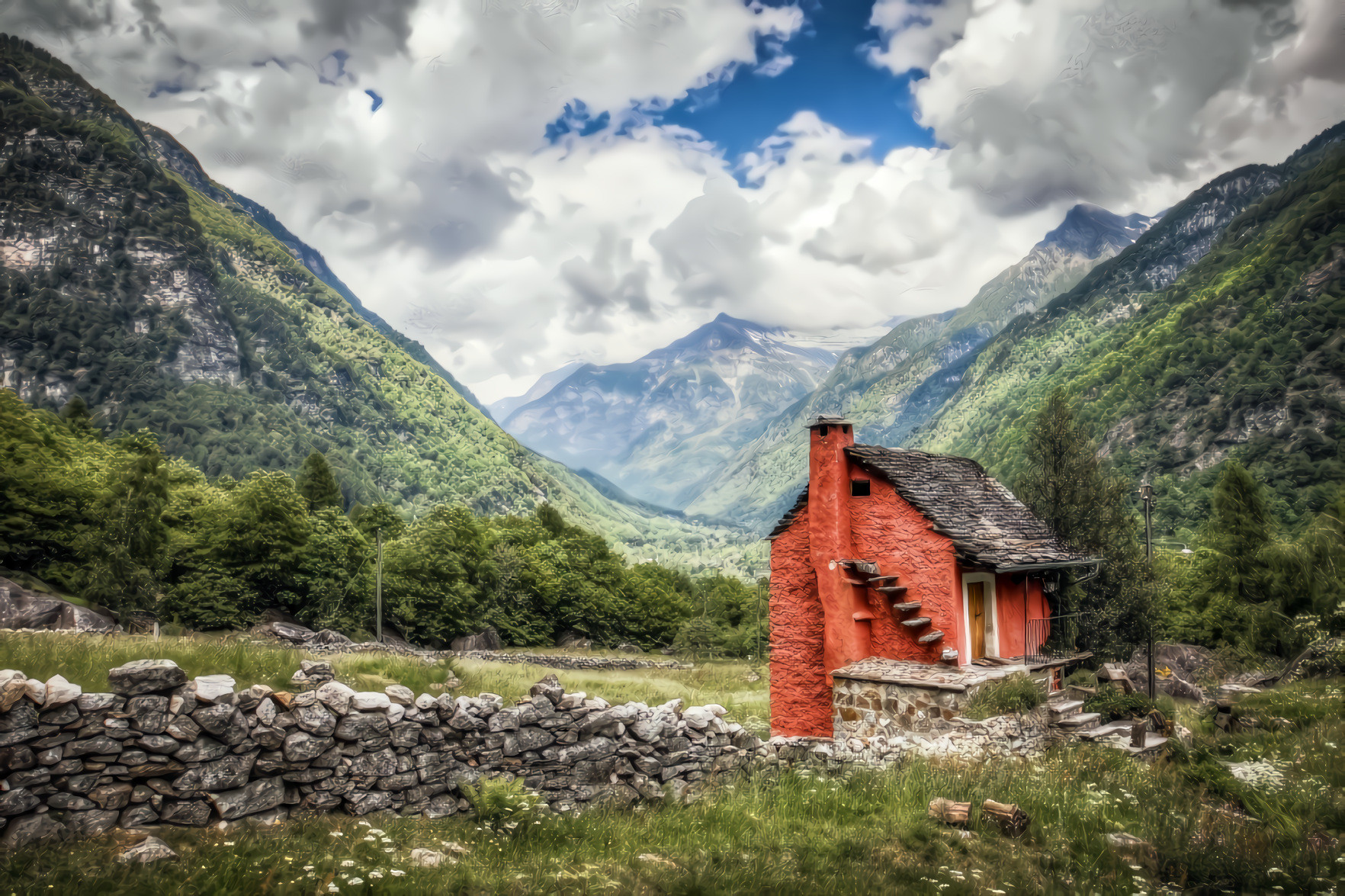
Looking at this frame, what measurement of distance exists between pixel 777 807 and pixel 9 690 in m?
8.13

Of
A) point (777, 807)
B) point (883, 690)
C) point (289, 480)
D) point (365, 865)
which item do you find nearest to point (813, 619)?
point (883, 690)

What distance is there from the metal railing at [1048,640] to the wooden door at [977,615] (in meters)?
1.08

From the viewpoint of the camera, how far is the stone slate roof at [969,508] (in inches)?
595

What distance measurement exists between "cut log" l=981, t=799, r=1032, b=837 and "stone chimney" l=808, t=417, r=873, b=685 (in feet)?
24.9

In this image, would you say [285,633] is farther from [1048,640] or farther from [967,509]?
[1048,640]

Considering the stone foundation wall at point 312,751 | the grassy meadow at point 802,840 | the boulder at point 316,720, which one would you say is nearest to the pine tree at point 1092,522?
the grassy meadow at point 802,840

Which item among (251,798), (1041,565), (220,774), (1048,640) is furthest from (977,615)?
(220,774)

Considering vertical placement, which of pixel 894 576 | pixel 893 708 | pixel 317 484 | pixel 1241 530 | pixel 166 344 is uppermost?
pixel 166 344

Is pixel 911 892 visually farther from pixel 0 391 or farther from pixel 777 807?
pixel 0 391

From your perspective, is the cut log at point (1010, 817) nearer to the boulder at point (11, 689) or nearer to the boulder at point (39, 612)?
the boulder at point (11, 689)

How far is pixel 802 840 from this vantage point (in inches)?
296

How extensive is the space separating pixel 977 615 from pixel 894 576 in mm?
2371

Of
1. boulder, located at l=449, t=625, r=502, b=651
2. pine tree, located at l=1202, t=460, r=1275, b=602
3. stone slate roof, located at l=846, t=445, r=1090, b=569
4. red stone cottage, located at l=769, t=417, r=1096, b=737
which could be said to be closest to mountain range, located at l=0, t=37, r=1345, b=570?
pine tree, located at l=1202, t=460, r=1275, b=602

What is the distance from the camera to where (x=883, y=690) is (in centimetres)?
1378
